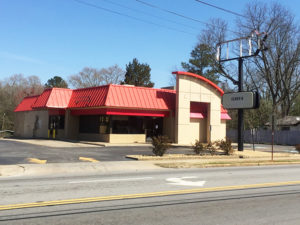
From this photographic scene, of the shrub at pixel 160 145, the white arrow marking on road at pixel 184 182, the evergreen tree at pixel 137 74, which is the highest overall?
the evergreen tree at pixel 137 74

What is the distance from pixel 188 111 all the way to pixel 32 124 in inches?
716

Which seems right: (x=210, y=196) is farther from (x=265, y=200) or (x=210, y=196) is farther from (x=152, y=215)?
(x=152, y=215)

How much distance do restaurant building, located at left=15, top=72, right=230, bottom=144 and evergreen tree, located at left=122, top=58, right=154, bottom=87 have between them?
32122 millimetres

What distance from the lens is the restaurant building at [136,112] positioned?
2933cm

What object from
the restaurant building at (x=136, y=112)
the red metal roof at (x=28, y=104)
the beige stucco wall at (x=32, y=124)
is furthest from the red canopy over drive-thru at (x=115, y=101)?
the red metal roof at (x=28, y=104)

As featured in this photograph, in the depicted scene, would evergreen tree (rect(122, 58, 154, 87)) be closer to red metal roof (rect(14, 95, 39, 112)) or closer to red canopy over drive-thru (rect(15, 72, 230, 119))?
red metal roof (rect(14, 95, 39, 112))

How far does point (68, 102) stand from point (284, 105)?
3567 cm

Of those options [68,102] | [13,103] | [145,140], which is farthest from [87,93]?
[13,103]

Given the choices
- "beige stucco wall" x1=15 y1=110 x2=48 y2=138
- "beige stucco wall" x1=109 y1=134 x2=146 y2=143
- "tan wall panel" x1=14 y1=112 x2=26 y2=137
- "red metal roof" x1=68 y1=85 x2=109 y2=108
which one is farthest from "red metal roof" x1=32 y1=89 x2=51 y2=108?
"beige stucco wall" x1=109 y1=134 x2=146 y2=143

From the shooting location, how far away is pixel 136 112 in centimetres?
3000

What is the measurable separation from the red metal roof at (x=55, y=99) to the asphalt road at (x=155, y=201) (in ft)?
71.5

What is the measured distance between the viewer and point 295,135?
3962 centimetres

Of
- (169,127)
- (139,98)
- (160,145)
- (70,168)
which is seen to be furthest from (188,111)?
(70,168)

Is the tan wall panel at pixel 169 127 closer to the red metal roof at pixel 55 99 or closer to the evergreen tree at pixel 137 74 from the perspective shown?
the red metal roof at pixel 55 99
